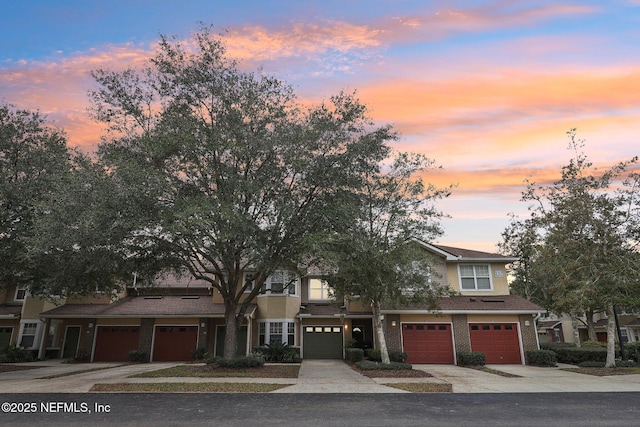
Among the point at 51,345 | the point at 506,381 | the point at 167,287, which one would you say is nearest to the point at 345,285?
the point at 506,381

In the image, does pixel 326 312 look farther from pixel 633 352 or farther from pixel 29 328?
pixel 29 328

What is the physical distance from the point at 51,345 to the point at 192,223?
2002 centimetres

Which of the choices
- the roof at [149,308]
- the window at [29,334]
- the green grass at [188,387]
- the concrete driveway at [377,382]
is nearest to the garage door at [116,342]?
the roof at [149,308]

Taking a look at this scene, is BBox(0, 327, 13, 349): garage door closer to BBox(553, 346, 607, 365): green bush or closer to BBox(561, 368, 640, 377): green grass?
BBox(561, 368, 640, 377): green grass

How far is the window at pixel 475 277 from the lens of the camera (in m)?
24.8

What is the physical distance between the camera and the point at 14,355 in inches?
938

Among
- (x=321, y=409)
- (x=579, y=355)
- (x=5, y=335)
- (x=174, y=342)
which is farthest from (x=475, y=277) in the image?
(x=5, y=335)

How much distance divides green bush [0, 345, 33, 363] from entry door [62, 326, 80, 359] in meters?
2.07

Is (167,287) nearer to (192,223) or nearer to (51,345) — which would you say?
(51,345)

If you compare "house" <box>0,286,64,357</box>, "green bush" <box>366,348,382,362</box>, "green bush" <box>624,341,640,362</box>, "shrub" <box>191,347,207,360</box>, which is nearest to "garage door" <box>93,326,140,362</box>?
"house" <box>0,286,64,357</box>

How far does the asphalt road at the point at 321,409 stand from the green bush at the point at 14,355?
14.9 m

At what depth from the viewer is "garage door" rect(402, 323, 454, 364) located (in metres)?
23.1

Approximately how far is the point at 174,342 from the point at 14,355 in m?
9.17

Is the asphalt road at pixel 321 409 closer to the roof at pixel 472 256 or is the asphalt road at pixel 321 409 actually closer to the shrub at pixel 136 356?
the roof at pixel 472 256
